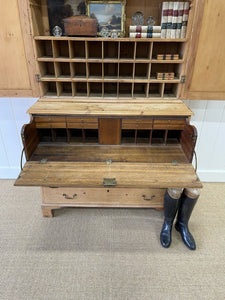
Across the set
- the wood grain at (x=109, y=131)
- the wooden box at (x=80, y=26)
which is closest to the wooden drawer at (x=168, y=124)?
the wood grain at (x=109, y=131)

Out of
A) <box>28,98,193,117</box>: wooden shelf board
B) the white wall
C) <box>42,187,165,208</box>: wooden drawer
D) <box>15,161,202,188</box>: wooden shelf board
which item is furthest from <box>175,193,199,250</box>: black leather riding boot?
the white wall

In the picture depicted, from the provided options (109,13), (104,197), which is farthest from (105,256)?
(109,13)

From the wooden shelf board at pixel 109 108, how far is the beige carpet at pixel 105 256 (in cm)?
104

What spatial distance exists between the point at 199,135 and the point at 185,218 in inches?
38.1

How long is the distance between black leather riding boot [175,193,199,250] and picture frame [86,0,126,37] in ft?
4.93

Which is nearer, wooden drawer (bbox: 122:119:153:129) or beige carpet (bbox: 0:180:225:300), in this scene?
beige carpet (bbox: 0:180:225:300)

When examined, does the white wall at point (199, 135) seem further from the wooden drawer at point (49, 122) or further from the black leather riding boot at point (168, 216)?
the black leather riding boot at point (168, 216)

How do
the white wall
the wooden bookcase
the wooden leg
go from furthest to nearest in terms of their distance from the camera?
the white wall
the wooden leg
the wooden bookcase

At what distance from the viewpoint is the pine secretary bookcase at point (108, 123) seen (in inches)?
63.9

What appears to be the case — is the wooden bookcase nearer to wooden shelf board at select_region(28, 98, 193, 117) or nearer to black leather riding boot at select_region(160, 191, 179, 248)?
wooden shelf board at select_region(28, 98, 193, 117)

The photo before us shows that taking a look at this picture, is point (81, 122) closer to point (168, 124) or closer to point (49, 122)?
point (49, 122)

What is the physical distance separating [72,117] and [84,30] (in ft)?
2.25

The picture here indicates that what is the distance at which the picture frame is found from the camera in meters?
1.79

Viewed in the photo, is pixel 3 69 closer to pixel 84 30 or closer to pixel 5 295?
pixel 84 30
